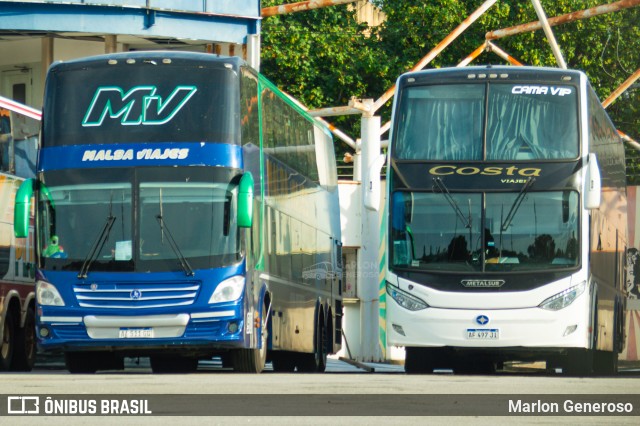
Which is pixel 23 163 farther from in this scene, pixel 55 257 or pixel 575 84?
pixel 575 84

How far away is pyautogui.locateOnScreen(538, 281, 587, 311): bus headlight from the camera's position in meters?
19.5

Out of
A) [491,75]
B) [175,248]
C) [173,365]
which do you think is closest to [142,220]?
[175,248]

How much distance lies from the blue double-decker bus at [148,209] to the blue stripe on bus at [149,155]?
0.04 feet

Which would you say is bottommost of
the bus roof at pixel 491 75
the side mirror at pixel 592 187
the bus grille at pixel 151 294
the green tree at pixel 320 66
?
the bus grille at pixel 151 294

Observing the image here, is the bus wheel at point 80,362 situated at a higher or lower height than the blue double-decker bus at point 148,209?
lower

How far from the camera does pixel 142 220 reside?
59.6 feet

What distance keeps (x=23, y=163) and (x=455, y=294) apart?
7.55m

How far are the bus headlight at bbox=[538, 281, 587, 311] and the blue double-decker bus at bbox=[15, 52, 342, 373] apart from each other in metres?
3.62

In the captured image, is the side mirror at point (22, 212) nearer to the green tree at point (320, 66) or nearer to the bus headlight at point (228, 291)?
the bus headlight at point (228, 291)

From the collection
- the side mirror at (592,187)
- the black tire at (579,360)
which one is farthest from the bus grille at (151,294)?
the black tire at (579,360)

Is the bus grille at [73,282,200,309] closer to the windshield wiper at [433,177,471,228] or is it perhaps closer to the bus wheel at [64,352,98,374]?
the bus wheel at [64,352,98,374]

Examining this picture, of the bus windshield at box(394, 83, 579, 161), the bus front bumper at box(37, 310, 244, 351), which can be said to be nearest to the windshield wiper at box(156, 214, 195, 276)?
the bus front bumper at box(37, 310, 244, 351)

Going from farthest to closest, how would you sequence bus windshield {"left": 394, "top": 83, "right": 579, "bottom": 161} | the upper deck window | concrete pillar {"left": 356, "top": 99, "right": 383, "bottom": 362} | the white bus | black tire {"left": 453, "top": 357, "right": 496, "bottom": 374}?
1. concrete pillar {"left": 356, "top": 99, "right": 383, "bottom": 362}
2. black tire {"left": 453, "top": 357, "right": 496, "bottom": 374}
3. bus windshield {"left": 394, "top": 83, "right": 579, "bottom": 161}
4. the white bus
5. the upper deck window

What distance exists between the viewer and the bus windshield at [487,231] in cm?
1966
